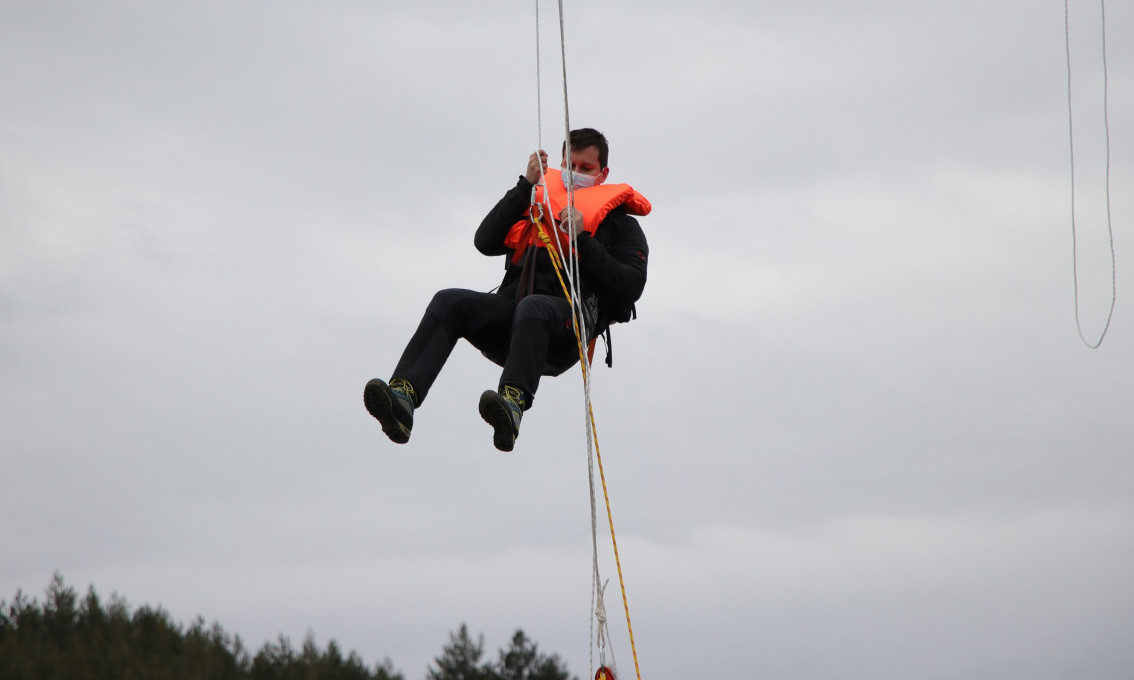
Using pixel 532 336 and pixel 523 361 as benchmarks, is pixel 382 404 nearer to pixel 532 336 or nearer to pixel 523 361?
pixel 523 361

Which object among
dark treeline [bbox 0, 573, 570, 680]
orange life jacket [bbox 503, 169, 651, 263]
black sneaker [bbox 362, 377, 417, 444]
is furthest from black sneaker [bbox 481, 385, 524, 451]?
dark treeline [bbox 0, 573, 570, 680]

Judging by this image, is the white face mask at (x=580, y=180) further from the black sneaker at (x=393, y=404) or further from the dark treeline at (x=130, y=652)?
the dark treeline at (x=130, y=652)

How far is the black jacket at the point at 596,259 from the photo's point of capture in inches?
289

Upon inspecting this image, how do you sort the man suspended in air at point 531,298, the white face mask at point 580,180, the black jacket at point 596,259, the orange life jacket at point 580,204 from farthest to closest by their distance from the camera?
the white face mask at point 580,180 < the orange life jacket at point 580,204 < the black jacket at point 596,259 < the man suspended in air at point 531,298

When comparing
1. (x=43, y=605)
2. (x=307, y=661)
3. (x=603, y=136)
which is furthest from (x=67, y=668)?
(x=603, y=136)

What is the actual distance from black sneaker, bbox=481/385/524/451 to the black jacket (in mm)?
782

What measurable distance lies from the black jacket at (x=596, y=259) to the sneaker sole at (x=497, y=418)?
3.08 ft

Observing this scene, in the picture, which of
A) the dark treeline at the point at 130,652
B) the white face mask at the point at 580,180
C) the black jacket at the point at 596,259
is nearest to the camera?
the black jacket at the point at 596,259

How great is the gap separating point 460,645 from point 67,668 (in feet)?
49.7

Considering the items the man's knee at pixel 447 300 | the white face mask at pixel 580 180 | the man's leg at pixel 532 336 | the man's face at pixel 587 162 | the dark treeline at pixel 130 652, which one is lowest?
the man's leg at pixel 532 336

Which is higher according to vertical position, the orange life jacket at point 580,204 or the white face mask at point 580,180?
the white face mask at point 580,180

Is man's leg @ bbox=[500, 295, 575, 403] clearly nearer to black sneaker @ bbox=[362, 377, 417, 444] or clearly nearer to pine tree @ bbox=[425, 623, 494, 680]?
black sneaker @ bbox=[362, 377, 417, 444]

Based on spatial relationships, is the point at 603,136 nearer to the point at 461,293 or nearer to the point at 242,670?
the point at 461,293

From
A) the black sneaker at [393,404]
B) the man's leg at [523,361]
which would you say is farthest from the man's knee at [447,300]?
the black sneaker at [393,404]
